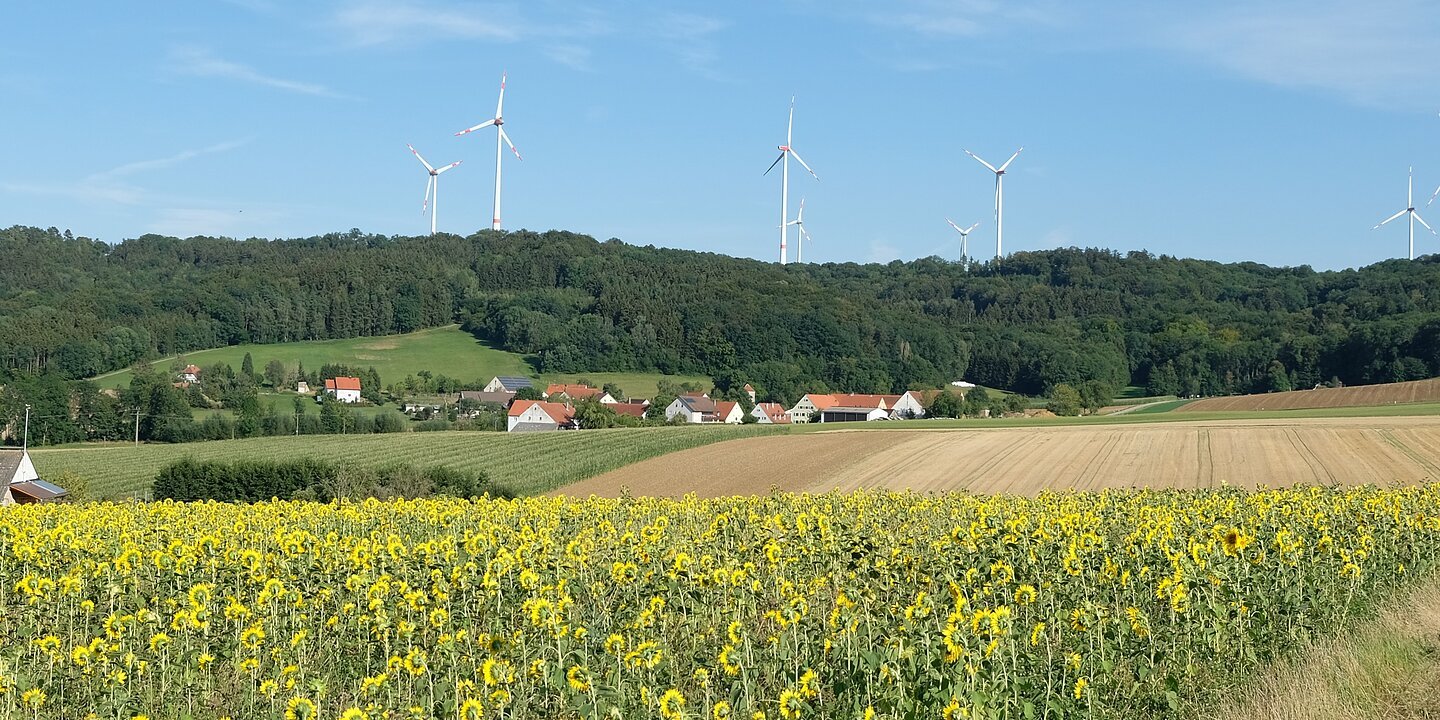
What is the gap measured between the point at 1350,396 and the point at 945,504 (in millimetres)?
80096

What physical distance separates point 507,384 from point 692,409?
27774 millimetres

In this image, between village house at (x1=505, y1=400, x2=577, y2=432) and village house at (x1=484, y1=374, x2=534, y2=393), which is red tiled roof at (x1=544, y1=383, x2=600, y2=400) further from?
village house at (x1=505, y1=400, x2=577, y2=432)

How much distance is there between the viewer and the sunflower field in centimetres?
886

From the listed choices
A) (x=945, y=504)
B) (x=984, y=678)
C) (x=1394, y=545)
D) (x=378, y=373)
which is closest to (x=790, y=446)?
(x=945, y=504)

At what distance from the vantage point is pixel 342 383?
131625 millimetres

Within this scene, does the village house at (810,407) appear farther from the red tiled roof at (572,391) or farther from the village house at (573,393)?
the red tiled roof at (572,391)

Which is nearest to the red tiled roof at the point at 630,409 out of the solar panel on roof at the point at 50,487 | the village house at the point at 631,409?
the village house at the point at 631,409

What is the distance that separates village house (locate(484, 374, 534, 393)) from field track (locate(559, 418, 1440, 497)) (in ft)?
256

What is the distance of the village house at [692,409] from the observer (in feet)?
430

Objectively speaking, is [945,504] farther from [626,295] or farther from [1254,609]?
[626,295]

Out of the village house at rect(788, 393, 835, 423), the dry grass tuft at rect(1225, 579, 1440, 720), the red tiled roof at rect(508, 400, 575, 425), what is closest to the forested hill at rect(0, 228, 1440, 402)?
the village house at rect(788, 393, 835, 423)

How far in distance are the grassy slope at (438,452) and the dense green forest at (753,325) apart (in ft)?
129

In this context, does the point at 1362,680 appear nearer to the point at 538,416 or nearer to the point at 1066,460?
the point at 1066,460

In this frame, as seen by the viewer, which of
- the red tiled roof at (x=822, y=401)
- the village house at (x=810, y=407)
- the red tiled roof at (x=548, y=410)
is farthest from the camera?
the village house at (x=810, y=407)
